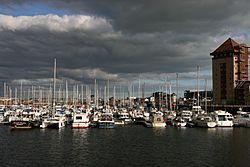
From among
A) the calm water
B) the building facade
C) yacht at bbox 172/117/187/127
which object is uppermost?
the building facade

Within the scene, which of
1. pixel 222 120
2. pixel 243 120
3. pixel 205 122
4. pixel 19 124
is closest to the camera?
pixel 19 124

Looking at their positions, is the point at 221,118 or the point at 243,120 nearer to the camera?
the point at 221,118

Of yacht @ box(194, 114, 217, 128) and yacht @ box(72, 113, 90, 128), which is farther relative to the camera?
yacht @ box(194, 114, 217, 128)

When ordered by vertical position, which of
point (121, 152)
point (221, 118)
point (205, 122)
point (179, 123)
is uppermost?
point (221, 118)

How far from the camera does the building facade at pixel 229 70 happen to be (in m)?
169

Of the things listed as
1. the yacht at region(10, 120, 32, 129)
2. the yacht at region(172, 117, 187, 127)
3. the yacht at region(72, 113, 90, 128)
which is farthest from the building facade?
the yacht at region(10, 120, 32, 129)

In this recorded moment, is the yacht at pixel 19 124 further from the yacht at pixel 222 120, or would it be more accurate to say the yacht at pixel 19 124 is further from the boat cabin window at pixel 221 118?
the boat cabin window at pixel 221 118

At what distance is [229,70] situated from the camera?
566 ft

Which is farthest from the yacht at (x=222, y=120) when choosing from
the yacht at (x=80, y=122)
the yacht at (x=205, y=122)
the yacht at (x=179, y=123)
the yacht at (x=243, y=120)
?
the yacht at (x=80, y=122)

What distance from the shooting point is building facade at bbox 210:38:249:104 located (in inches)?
6649

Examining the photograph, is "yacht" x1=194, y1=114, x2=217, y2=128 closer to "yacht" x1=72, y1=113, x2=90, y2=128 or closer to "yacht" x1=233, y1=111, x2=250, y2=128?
"yacht" x1=233, y1=111, x2=250, y2=128

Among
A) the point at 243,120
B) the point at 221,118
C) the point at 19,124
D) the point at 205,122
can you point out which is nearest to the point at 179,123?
the point at 205,122

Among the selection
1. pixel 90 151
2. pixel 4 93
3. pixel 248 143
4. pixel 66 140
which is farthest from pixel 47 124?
pixel 4 93

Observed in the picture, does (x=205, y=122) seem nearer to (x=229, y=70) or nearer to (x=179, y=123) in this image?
(x=179, y=123)
